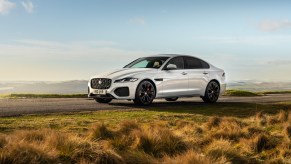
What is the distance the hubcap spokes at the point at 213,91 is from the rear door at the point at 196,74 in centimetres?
33

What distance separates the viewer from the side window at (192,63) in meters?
15.6

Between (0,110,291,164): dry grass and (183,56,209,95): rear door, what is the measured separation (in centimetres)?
539

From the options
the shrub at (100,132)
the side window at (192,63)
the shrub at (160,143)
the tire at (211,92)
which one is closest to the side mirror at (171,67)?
the side window at (192,63)

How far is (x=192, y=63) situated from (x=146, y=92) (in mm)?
2381

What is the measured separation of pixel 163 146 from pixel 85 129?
212cm

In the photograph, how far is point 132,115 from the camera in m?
11.4

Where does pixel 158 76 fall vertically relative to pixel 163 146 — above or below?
above

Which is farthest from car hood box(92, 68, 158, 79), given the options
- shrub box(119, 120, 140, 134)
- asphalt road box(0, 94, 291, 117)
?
shrub box(119, 120, 140, 134)

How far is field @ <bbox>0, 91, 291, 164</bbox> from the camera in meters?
5.50

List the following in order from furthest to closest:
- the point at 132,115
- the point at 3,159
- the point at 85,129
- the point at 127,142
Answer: the point at 132,115 → the point at 85,129 → the point at 127,142 → the point at 3,159

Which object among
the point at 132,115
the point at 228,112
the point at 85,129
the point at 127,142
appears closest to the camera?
the point at 127,142

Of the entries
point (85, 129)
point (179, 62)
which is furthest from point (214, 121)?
point (179, 62)

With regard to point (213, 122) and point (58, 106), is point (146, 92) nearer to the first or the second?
point (58, 106)

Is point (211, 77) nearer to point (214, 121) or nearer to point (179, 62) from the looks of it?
point (179, 62)
